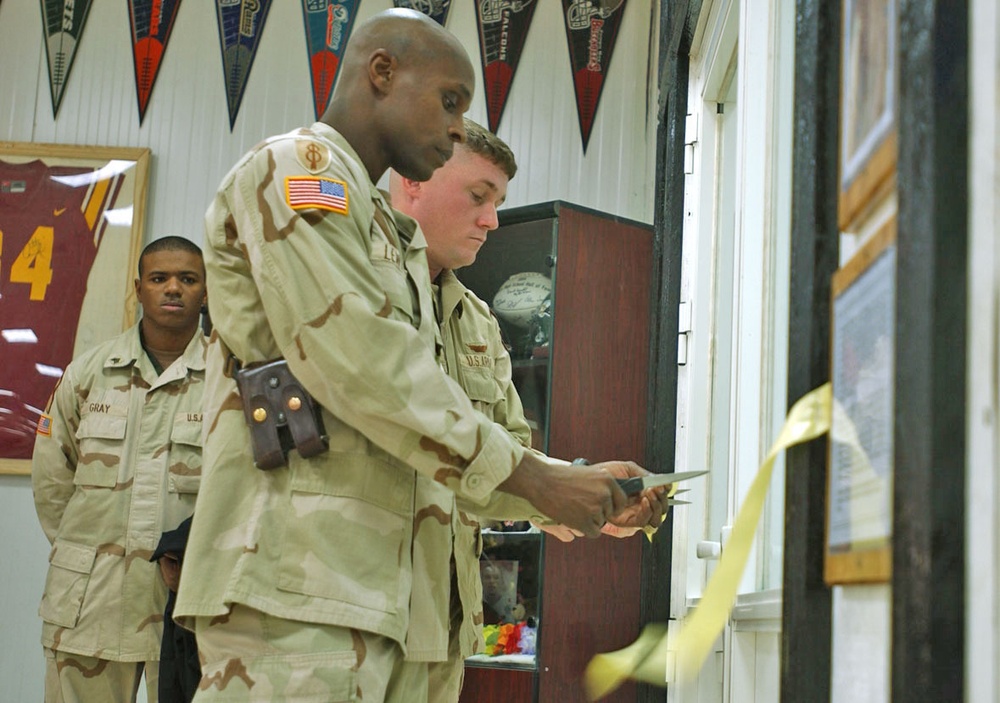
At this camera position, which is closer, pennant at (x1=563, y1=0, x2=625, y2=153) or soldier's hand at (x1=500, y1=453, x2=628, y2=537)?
soldier's hand at (x1=500, y1=453, x2=628, y2=537)

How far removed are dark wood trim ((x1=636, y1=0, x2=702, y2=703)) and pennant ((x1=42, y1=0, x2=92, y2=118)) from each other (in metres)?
2.74

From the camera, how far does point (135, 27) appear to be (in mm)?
5039

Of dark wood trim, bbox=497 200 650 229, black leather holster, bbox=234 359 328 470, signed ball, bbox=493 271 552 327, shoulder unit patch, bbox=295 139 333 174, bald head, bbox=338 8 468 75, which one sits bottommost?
black leather holster, bbox=234 359 328 470

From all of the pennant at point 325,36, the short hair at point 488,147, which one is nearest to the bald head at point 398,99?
the short hair at point 488,147

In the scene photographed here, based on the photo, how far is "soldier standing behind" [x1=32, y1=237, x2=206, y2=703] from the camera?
3.14 meters

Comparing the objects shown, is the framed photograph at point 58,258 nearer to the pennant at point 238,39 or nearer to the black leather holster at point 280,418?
the pennant at point 238,39

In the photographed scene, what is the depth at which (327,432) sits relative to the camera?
1.58 metres

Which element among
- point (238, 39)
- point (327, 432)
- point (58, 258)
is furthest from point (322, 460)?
point (238, 39)

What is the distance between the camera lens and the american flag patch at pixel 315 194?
61.6 inches

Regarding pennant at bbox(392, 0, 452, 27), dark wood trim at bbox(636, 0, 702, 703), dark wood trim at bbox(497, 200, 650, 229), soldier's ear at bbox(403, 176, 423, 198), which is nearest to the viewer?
soldier's ear at bbox(403, 176, 423, 198)

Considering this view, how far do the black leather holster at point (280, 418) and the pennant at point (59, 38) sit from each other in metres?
3.93

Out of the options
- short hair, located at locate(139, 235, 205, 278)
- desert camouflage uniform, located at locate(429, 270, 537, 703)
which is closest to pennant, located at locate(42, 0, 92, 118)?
short hair, located at locate(139, 235, 205, 278)

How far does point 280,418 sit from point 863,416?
36.6 inches

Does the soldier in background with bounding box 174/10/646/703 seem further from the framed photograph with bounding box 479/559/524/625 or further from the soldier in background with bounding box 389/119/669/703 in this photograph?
the framed photograph with bounding box 479/559/524/625
